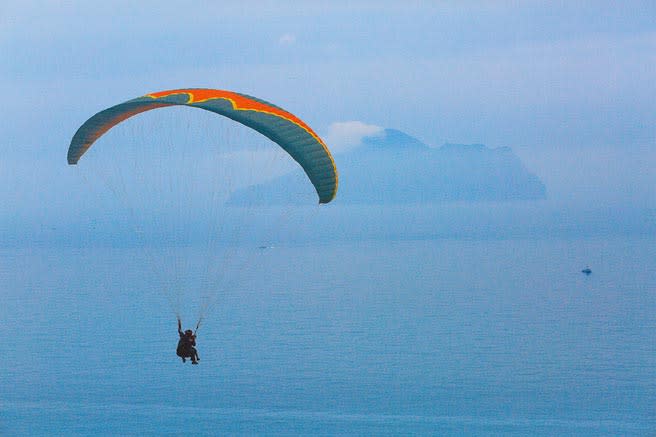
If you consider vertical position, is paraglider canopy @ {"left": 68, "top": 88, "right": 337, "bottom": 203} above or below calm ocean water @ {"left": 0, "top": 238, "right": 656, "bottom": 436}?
below

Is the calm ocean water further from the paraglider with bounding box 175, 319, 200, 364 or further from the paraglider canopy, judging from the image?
the paraglider canopy

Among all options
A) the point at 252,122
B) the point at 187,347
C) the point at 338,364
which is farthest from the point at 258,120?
the point at 338,364

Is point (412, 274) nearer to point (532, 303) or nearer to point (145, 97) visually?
point (532, 303)

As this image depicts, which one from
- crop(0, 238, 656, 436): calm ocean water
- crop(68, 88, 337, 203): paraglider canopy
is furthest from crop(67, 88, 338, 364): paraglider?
crop(0, 238, 656, 436): calm ocean water

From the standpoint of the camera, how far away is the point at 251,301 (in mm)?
147875

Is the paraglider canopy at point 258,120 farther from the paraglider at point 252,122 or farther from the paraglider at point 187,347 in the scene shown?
the paraglider at point 187,347

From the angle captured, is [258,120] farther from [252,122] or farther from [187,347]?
[187,347]

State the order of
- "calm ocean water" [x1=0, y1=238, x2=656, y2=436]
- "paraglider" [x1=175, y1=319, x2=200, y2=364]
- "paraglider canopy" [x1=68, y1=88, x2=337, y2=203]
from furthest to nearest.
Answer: "calm ocean water" [x1=0, y1=238, x2=656, y2=436] → "paraglider" [x1=175, y1=319, x2=200, y2=364] → "paraglider canopy" [x1=68, y1=88, x2=337, y2=203]

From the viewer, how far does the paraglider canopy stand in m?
24.0

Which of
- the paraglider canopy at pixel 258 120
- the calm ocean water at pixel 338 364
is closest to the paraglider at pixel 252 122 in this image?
the paraglider canopy at pixel 258 120

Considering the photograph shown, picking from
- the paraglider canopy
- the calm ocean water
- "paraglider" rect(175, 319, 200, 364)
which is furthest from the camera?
the calm ocean water

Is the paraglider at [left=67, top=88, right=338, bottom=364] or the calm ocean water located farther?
the calm ocean water

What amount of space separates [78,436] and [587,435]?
140 feet

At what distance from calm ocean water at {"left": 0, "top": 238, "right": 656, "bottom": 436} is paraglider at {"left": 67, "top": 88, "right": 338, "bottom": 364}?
57.8m
